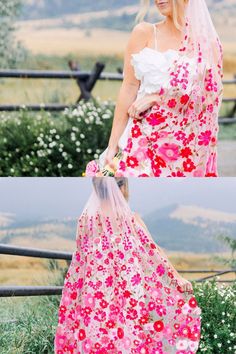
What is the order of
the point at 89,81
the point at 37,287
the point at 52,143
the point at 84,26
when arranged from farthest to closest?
1. the point at 84,26
2. the point at 89,81
3. the point at 52,143
4. the point at 37,287

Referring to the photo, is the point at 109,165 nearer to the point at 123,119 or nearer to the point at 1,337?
the point at 123,119

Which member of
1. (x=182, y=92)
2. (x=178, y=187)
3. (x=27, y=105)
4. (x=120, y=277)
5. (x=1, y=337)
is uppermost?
(x=182, y=92)

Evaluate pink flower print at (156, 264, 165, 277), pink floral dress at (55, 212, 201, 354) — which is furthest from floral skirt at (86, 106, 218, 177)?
pink flower print at (156, 264, 165, 277)

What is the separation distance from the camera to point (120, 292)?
500cm

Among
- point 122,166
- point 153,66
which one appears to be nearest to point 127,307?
point 122,166

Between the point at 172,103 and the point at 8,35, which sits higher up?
the point at 172,103

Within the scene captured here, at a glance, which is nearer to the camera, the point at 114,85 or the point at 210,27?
the point at 210,27

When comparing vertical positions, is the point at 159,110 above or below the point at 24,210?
above

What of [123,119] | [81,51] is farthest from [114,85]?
[123,119]

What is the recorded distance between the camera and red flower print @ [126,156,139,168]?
5211mm

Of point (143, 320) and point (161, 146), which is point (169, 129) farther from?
point (143, 320)

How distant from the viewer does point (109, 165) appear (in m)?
5.24

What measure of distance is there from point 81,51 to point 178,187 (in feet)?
21.0

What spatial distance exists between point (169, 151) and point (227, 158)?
527cm
